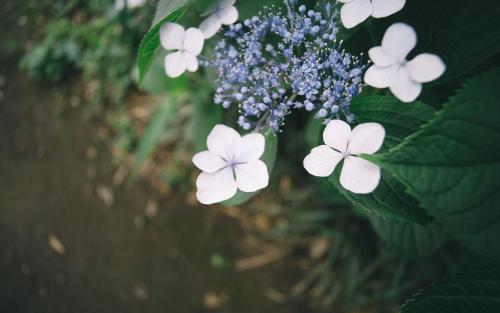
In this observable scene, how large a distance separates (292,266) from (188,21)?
1.67 metres

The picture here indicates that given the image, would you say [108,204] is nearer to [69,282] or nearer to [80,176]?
[80,176]

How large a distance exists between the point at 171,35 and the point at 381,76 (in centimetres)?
51

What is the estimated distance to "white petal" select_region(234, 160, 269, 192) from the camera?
2.57ft

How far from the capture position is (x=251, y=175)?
0.80 metres

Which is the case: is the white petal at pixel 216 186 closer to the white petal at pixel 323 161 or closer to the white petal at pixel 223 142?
the white petal at pixel 223 142

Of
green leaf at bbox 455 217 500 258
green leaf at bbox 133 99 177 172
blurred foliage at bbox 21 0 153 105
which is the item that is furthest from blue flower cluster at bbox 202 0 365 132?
blurred foliage at bbox 21 0 153 105

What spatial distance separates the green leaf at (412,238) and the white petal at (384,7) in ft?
2.23

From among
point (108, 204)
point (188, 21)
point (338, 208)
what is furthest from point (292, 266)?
point (188, 21)

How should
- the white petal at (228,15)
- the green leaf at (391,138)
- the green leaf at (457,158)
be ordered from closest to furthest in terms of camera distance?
the green leaf at (457,158)
the green leaf at (391,138)
the white petal at (228,15)

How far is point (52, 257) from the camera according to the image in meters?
2.31

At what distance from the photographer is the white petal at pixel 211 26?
92 centimetres

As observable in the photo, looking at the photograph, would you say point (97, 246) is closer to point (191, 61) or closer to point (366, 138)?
point (191, 61)

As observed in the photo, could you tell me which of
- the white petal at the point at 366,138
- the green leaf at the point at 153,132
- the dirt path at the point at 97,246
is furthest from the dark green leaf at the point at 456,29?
the dirt path at the point at 97,246

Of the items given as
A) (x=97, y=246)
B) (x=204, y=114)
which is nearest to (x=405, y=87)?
(x=204, y=114)
